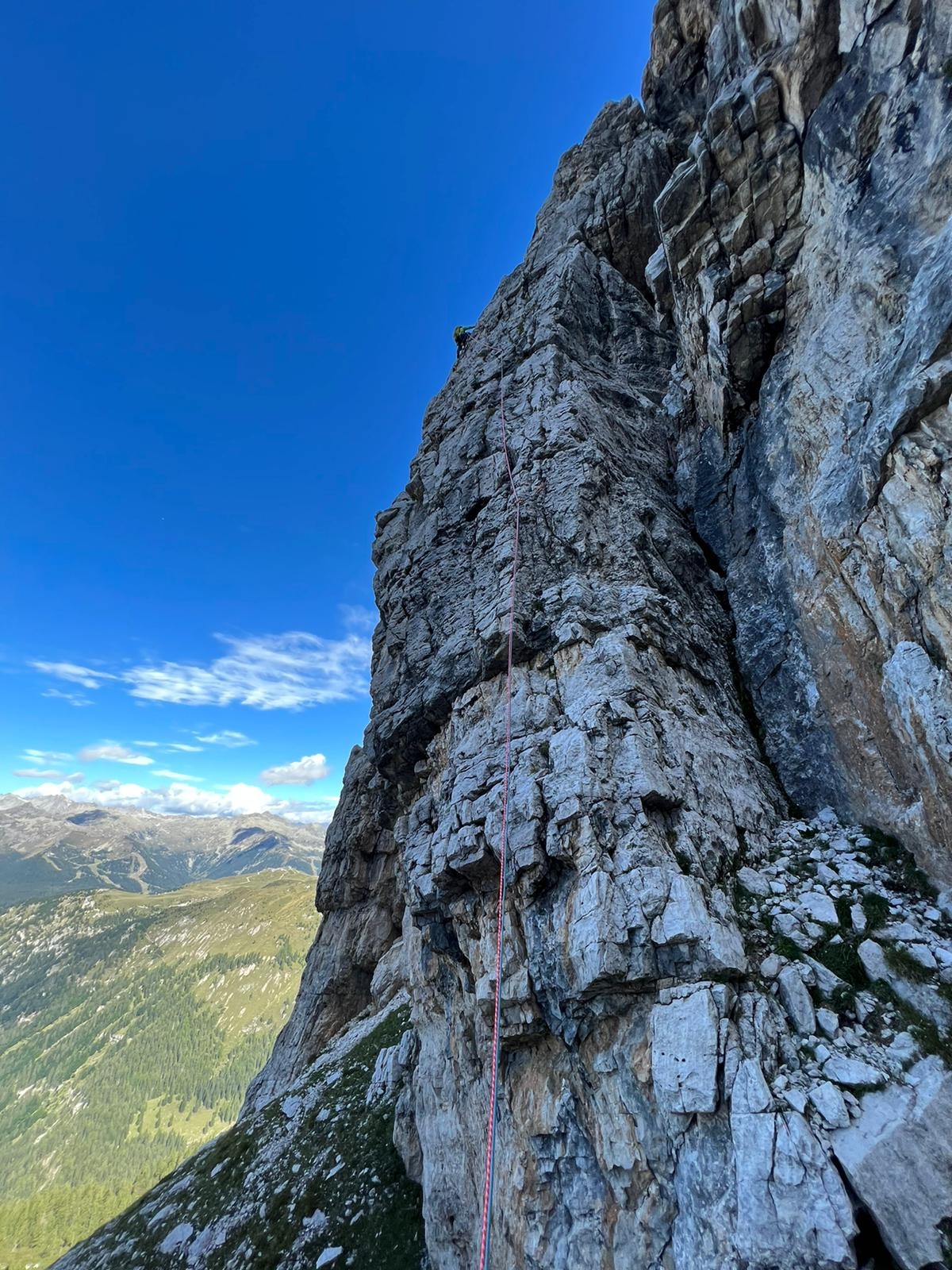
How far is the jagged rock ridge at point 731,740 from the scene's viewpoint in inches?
396

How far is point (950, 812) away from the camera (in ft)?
40.2

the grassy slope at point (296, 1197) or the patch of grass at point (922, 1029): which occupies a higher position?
the patch of grass at point (922, 1029)

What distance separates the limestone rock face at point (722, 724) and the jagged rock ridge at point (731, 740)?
9cm

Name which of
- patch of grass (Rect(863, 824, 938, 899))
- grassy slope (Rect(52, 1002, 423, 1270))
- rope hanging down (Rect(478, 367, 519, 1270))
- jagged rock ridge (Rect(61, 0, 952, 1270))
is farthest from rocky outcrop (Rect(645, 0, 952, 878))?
grassy slope (Rect(52, 1002, 423, 1270))

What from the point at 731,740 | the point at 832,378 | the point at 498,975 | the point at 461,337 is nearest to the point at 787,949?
the point at 731,740

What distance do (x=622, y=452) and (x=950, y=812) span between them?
68.6 feet

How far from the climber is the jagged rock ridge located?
60.1 ft

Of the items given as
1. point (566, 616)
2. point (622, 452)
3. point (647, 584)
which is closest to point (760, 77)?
point (622, 452)

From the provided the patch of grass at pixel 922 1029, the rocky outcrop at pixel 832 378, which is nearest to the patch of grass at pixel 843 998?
the patch of grass at pixel 922 1029

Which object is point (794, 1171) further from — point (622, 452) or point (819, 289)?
point (622, 452)

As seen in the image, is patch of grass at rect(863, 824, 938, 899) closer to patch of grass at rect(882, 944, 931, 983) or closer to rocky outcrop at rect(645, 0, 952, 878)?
rocky outcrop at rect(645, 0, 952, 878)

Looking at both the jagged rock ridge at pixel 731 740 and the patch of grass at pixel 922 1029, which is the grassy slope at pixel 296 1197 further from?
the patch of grass at pixel 922 1029

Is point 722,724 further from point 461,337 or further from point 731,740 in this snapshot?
point 461,337

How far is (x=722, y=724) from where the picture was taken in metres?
18.5
